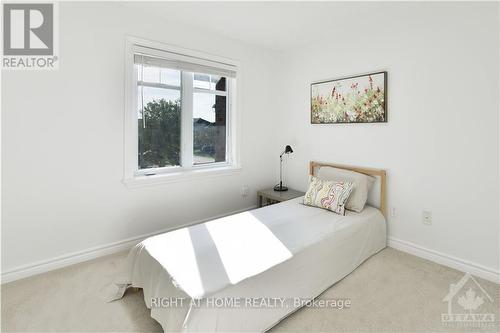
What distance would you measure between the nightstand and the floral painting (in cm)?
99

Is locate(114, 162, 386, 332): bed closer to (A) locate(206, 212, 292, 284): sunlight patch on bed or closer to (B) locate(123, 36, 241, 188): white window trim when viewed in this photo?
(A) locate(206, 212, 292, 284): sunlight patch on bed

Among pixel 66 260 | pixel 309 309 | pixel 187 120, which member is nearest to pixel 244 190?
pixel 187 120

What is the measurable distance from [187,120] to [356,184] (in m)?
2.08

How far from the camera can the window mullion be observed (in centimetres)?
315

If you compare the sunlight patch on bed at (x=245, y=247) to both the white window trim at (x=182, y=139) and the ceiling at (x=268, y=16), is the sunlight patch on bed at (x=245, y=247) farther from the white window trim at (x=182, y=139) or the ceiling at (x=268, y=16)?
the ceiling at (x=268, y=16)

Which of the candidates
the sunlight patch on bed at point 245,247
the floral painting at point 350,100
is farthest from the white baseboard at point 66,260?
Result: the floral painting at point 350,100

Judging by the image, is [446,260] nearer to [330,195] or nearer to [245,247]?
[330,195]

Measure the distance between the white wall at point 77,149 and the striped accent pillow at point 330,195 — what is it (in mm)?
1550

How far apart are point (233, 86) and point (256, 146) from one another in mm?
897

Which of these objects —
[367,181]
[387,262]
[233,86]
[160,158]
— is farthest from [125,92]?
[387,262]

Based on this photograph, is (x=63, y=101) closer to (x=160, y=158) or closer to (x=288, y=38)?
(x=160, y=158)

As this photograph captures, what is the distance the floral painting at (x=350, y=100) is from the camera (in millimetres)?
2785

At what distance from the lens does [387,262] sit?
2.51 meters

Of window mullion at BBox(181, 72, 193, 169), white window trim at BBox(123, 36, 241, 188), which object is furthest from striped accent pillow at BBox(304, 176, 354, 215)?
window mullion at BBox(181, 72, 193, 169)
